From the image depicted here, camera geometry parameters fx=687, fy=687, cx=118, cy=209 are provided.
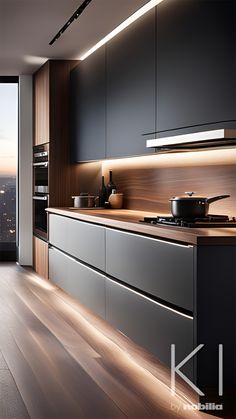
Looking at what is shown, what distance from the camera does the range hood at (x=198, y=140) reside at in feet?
11.6

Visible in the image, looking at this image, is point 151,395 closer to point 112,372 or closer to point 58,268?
point 112,372

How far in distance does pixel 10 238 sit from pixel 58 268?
8.33 feet

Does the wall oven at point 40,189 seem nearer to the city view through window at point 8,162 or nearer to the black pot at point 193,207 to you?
the city view through window at point 8,162

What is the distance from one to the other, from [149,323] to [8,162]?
5.44 m

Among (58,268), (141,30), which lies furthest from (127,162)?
(141,30)

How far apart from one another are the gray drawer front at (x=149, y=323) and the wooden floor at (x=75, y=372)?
119 mm

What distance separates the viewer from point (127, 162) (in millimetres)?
6445

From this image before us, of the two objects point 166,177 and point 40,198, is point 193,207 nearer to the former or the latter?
point 166,177

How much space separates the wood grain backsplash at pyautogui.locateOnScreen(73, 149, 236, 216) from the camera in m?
4.36

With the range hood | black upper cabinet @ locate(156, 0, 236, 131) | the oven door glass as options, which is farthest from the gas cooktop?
the oven door glass

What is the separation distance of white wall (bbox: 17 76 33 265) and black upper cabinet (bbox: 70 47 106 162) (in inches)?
49.9

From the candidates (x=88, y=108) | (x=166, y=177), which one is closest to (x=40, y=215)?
(x=88, y=108)

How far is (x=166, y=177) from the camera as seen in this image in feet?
17.9

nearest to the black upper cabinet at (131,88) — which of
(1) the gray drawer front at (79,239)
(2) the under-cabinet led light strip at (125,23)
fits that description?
(2) the under-cabinet led light strip at (125,23)
